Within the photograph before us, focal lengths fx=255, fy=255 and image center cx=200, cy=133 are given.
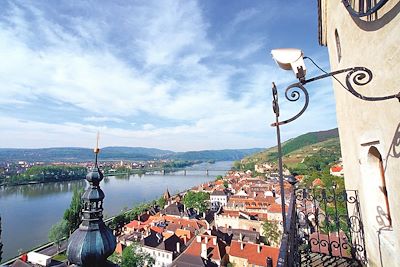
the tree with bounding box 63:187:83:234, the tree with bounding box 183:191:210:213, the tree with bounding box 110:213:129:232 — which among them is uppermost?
the tree with bounding box 63:187:83:234

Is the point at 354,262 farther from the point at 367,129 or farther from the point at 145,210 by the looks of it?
the point at 145,210

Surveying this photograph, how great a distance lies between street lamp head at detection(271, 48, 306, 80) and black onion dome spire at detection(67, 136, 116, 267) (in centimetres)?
214

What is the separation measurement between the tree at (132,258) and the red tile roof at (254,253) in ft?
22.6

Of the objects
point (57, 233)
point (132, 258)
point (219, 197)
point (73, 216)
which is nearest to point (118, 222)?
point (73, 216)

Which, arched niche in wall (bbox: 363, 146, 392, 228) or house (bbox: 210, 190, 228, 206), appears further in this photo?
house (bbox: 210, 190, 228, 206)

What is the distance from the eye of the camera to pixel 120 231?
3191cm

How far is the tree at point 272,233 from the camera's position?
2469 centimetres

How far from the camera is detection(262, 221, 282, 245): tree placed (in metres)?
24.7

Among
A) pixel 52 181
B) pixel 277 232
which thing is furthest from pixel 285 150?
pixel 277 232

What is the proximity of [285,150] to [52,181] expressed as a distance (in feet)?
360

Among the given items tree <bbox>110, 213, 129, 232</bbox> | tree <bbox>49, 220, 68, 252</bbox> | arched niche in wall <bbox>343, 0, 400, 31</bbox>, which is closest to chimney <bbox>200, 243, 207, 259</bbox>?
tree <bbox>49, 220, 68, 252</bbox>

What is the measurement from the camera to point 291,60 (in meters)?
2.23

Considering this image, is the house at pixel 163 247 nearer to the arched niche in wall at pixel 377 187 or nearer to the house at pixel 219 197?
the arched niche in wall at pixel 377 187

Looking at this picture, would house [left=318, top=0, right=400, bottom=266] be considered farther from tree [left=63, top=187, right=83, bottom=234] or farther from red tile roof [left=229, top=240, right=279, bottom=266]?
tree [left=63, top=187, right=83, bottom=234]
